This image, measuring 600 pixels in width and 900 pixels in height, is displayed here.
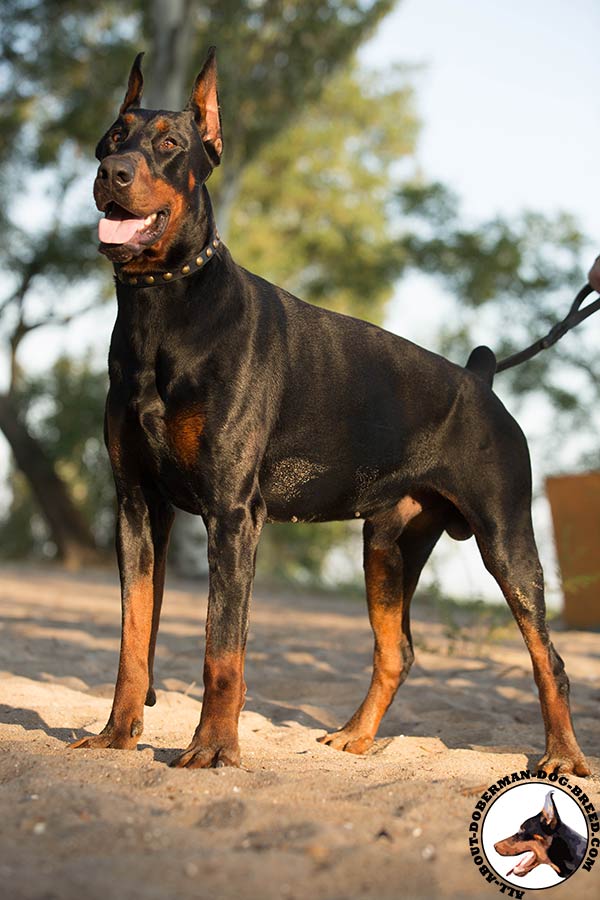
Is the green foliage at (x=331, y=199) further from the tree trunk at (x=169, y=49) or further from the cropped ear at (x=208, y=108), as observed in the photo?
the cropped ear at (x=208, y=108)

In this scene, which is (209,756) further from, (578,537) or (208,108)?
(578,537)

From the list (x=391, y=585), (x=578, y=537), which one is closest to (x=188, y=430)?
(x=391, y=585)

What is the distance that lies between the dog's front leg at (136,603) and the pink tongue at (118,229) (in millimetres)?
930

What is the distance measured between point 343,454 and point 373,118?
906 inches

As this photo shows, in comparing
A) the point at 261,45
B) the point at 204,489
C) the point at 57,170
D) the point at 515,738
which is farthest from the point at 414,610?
the point at 57,170

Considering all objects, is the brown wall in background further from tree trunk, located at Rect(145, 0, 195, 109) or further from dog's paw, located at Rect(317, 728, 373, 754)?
tree trunk, located at Rect(145, 0, 195, 109)

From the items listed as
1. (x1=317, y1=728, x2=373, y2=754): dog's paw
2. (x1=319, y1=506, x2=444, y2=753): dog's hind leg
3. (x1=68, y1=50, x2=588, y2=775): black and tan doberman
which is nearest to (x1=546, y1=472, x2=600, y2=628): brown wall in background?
(x1=319, y1=506, x2=444, y2=753): dog's hind leg

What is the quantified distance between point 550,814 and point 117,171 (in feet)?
8.08

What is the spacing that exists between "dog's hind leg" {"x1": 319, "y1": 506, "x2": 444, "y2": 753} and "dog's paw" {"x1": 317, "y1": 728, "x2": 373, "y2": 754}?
0.16 metres

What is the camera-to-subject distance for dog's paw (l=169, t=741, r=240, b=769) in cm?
313

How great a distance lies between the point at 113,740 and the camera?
11.4 ft

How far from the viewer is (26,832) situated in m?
2.42

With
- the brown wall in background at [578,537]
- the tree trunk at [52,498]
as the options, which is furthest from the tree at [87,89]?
the brown wall in background at [578,537]

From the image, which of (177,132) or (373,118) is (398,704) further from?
(373,118)
